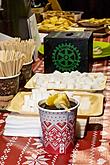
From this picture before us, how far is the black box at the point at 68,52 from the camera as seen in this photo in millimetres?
1298

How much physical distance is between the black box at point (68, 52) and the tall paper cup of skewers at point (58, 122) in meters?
0.52

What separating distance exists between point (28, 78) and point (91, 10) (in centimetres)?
383

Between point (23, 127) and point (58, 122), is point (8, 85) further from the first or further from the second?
point (58, 122)

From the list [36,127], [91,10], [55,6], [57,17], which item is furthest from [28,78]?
[91,10]

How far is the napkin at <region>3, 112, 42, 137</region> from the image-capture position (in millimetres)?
883

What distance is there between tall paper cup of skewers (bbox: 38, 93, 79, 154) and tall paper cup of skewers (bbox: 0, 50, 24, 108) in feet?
0.74

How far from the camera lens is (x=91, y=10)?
491cm

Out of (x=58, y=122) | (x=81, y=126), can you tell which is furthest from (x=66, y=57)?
(x=58, y=122)

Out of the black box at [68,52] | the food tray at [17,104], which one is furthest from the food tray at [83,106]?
the black box at [68,52]

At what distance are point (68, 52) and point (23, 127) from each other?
1.61ft

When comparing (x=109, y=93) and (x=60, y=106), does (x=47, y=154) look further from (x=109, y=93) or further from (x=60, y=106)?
(x=109, y=93)

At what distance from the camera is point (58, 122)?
2.51 ft

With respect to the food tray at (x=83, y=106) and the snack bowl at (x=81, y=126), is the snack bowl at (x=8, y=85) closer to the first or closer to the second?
the food tray at (x=83, y=106)

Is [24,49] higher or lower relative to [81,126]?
higher
